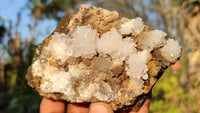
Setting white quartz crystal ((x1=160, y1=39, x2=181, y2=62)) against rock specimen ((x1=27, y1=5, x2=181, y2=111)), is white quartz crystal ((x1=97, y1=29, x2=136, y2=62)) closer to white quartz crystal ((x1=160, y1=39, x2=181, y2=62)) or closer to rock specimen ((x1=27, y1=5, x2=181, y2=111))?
rock specimen ((x1=27, y1=5, x2=181, y2=111))

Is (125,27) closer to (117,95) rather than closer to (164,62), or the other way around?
(164,62)

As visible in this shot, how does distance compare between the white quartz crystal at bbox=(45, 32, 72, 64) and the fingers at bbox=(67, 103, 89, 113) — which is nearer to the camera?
the white quartz crystal at bbox=(45, 32, 72, 64)

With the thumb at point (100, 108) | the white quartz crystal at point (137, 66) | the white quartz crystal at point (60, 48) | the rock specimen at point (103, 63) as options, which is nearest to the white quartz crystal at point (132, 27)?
the rock specimen at point (103, 63)

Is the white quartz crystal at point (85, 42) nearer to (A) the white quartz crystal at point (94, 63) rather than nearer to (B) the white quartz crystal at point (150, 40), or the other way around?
(A) the white quartz crystal at point (94, 63)

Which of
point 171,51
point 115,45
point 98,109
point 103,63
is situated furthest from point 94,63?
point 171,51

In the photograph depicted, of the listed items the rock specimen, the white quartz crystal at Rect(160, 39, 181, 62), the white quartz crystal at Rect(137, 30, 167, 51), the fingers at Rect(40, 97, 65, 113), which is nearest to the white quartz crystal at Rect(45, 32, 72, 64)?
the rock specimen

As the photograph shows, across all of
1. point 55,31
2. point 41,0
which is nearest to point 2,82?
point 41,0

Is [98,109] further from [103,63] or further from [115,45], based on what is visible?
[115,45]
